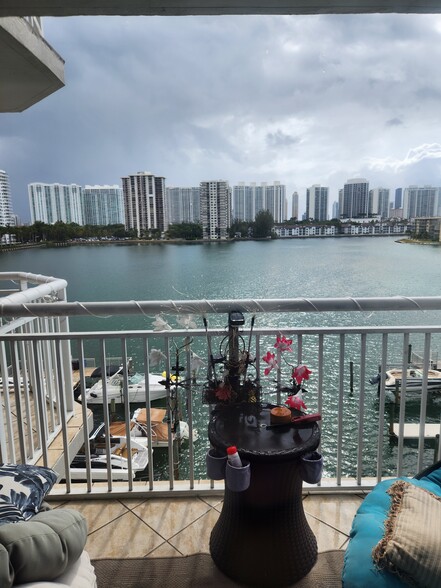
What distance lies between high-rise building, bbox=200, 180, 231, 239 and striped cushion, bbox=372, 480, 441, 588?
32620mm

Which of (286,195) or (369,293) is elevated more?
(286,195)

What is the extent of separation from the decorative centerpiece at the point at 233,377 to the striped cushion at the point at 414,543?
0.63 m

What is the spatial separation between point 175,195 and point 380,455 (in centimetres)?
3815

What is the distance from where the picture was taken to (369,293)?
23109 mm

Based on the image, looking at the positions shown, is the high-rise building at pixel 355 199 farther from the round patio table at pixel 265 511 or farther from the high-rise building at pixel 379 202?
the round patio table at pixel 265 511

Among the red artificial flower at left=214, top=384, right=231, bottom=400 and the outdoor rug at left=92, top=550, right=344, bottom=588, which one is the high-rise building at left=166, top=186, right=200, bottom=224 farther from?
the outdoor rug at left=92, top=550, right=344, bottom=588

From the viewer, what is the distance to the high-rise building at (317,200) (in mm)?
38594

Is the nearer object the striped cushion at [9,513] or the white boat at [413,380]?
the striped cushion at [9,513]

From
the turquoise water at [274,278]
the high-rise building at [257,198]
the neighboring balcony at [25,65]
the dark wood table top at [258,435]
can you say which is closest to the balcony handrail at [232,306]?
the dark wood table top at [258,435]

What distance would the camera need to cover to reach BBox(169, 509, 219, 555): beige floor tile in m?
1.60

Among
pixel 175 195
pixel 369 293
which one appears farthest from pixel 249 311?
pixel 175 195

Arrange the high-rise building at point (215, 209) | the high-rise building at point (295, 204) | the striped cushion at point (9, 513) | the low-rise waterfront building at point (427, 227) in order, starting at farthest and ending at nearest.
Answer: the high-rise building at point (295, 204) < the high-rise building at point (215, 209) < the low-rise waterfront building at point (427, 227) < the striped cushion at point (9, 513)

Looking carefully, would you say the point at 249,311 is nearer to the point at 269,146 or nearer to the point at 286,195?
the point at 286,195

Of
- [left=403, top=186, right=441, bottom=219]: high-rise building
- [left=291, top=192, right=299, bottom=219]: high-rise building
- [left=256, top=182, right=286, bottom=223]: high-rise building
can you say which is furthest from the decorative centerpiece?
[left=291, top=192, right=299, bottom=219]: high-rise building
